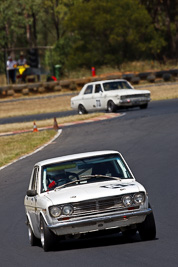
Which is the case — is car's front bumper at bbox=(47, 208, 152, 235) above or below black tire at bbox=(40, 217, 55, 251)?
above

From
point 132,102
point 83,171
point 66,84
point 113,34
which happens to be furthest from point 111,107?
point 113,34

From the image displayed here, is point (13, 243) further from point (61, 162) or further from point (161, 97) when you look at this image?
point (161, 97)

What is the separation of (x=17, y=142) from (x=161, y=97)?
14948 mm

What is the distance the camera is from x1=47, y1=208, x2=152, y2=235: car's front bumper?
29.0 feet

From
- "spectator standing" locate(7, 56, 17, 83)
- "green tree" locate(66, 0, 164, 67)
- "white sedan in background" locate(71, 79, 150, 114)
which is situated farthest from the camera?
"green tree" locate(66, 0, 164, 67)

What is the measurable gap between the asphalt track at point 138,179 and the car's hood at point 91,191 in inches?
24.7

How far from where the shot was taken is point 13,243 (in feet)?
34.6

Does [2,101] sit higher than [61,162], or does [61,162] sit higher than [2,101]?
[61,162]

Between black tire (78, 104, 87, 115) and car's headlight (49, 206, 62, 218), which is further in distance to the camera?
black tire (78, 104, 87, 115)

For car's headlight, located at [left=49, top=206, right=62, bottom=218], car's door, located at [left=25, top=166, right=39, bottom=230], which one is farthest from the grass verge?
car's headlight, located at [left=49, top=206, right=62, bottom=218]

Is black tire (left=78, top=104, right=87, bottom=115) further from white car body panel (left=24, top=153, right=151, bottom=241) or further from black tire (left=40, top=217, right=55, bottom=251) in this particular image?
black tire (left=40, top=217, right=55, bottom=251)

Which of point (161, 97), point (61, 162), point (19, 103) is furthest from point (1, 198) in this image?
point (19, 103)

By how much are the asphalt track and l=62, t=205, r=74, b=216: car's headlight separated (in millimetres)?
469

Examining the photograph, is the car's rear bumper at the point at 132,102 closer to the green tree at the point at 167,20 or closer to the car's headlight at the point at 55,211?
the car's headlight at the point at 55,211
